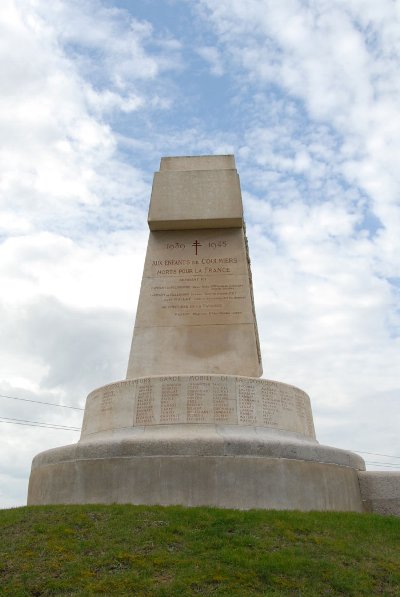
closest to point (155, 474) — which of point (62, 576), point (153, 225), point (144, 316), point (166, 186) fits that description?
point (62, 576)

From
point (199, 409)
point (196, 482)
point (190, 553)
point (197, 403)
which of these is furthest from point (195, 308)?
point (190, 553)

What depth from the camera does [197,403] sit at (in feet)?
38.8

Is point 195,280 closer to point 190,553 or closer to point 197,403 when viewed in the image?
point 197,403

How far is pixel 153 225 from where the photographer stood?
591 inches

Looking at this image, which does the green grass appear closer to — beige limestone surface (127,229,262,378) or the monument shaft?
beige limestone surface (127,229,262,378)

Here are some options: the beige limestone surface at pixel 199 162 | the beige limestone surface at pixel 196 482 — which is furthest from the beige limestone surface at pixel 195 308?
the beige limestone surface at pixel 196 482

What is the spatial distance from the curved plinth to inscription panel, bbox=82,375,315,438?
0.8 inches

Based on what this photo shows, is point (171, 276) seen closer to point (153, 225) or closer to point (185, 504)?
point (153, 225)

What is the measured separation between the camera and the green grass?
7.06 metres

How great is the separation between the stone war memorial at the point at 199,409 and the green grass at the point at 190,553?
1.05 m

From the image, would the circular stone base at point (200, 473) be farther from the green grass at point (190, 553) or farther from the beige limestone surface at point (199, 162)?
the beige limestone surface at point (199, 162)

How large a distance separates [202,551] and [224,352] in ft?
19.8

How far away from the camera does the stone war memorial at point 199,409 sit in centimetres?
1062

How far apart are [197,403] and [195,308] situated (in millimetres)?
2912
